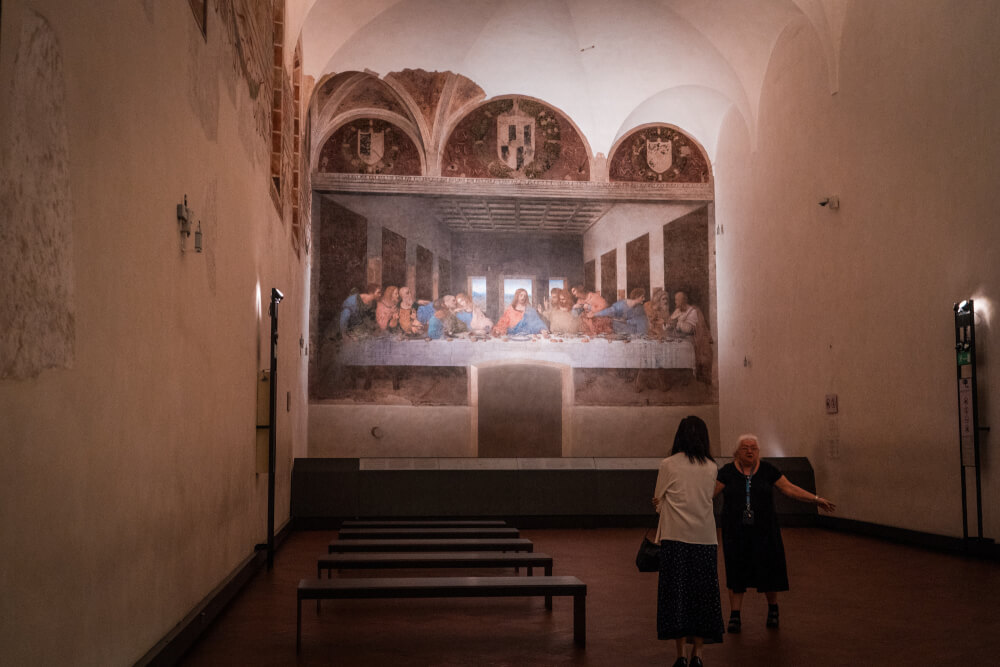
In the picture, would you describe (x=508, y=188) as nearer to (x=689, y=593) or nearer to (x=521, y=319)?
(x=521, y=319)

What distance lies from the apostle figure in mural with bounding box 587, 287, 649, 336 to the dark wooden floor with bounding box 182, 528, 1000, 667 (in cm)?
1078

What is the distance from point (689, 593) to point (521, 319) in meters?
14.7

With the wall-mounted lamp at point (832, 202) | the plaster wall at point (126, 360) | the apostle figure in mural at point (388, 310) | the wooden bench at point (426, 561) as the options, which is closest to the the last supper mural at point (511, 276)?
the apostle figure in mural at point (388, 310)

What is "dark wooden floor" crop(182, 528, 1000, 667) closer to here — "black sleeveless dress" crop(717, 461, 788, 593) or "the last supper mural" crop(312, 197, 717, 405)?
"black sleeveless dress" crop(717, 461, 788, 593)

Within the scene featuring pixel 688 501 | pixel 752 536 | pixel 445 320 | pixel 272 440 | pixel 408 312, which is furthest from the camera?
pixel 445 320

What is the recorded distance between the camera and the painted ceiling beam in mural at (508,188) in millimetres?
19359

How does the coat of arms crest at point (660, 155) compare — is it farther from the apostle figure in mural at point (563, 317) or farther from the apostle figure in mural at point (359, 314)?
the apostle figure in mural at point (359, 314)

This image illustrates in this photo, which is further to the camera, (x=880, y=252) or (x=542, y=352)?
(x=542, y=352)

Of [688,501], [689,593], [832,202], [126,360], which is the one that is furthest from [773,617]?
[832,202]

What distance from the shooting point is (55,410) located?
3.30 meters

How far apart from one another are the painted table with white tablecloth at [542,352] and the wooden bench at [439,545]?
11.0 metres

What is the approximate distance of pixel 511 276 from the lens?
65.1 feet

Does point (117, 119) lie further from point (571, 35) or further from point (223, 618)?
point (571, 35)

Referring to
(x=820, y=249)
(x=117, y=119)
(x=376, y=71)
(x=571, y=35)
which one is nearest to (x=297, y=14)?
(x=376, y=71)
